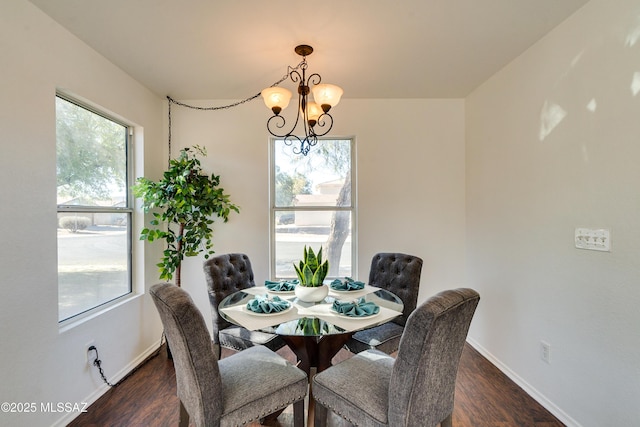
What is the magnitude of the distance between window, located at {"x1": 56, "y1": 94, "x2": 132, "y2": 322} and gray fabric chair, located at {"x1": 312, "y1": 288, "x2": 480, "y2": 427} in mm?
1903

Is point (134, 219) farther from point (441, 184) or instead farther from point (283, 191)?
point (441, 184)

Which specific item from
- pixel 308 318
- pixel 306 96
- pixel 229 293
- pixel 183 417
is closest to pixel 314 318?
pixel 308 318

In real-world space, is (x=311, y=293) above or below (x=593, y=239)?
below

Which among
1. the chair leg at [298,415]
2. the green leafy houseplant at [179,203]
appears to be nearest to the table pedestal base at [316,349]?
the chair leg at [298,415]

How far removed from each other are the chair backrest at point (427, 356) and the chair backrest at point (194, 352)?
2.48 feet

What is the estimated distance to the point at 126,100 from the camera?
2459 millimetres

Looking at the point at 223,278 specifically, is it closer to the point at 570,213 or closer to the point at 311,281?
the point at 311,281

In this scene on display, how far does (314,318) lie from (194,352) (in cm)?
60

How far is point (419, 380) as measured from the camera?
1146mm

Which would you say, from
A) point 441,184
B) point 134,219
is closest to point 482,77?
point 441,184

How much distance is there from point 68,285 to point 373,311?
204 centimetres

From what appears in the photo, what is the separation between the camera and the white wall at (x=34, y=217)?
1.52 meters

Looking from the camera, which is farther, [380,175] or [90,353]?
[380,175]

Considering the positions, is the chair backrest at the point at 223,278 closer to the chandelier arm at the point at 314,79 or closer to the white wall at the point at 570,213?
the chandelier arm at the point at 314,79
